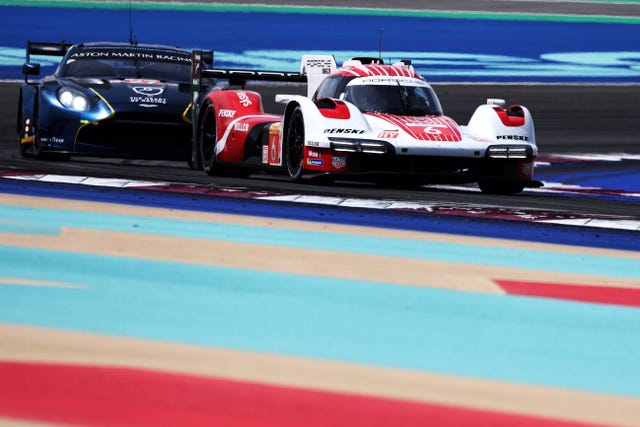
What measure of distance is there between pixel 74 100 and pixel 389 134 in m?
3.24

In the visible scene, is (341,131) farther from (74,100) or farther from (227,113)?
(74,100)

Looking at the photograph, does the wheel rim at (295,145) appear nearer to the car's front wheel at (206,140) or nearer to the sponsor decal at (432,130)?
the sponsor decal at (432,130)

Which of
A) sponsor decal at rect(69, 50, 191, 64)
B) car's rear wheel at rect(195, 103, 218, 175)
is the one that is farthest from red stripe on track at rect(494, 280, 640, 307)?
sponsor decal at rect(69, 50, 191, 64)

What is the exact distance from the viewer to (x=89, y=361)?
14.4 feet

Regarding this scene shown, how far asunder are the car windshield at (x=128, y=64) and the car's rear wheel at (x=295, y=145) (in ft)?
8.11

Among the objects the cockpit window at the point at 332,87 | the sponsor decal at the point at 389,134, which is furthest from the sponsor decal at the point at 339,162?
the cockpit window at the point at 332,87

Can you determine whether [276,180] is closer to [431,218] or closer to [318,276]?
[431,218]

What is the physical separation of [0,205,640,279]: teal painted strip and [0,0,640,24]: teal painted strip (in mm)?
22936

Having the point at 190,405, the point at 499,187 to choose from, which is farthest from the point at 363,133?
the point at 190,405

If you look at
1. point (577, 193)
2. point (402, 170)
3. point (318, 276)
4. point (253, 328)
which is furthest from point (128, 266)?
point (577, 193)

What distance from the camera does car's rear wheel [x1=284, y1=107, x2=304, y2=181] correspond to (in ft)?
37.1

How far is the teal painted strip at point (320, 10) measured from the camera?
3072 centimetres

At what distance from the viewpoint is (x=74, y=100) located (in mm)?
12688

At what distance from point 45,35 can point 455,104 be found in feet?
27.8
